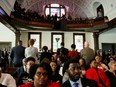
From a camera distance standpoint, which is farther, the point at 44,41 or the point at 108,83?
the point at 44,41

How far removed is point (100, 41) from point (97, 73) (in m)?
12.0

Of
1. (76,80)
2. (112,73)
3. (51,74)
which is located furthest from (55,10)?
(51,74)

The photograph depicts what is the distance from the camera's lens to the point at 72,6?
16.8 m

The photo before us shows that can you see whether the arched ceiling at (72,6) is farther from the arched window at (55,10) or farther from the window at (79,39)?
the window at (79,39)

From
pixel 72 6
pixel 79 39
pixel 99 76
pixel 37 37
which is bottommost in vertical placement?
pixel 99 76

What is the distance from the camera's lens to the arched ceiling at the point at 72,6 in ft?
51.6

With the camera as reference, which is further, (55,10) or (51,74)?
(55,10)

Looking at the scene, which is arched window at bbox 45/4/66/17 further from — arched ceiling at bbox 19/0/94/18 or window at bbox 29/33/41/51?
window at bbox 29/33/41/51

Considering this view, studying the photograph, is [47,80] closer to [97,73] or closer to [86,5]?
[97,73]

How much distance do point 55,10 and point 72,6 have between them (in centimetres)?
155

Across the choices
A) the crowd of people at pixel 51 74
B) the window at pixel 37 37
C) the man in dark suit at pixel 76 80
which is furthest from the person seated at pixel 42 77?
the window at pixel 37 37

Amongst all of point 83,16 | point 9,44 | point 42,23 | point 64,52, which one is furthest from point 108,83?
point 83,16

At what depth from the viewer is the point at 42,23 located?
46.2 ft

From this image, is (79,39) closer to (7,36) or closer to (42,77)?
(7,36)
